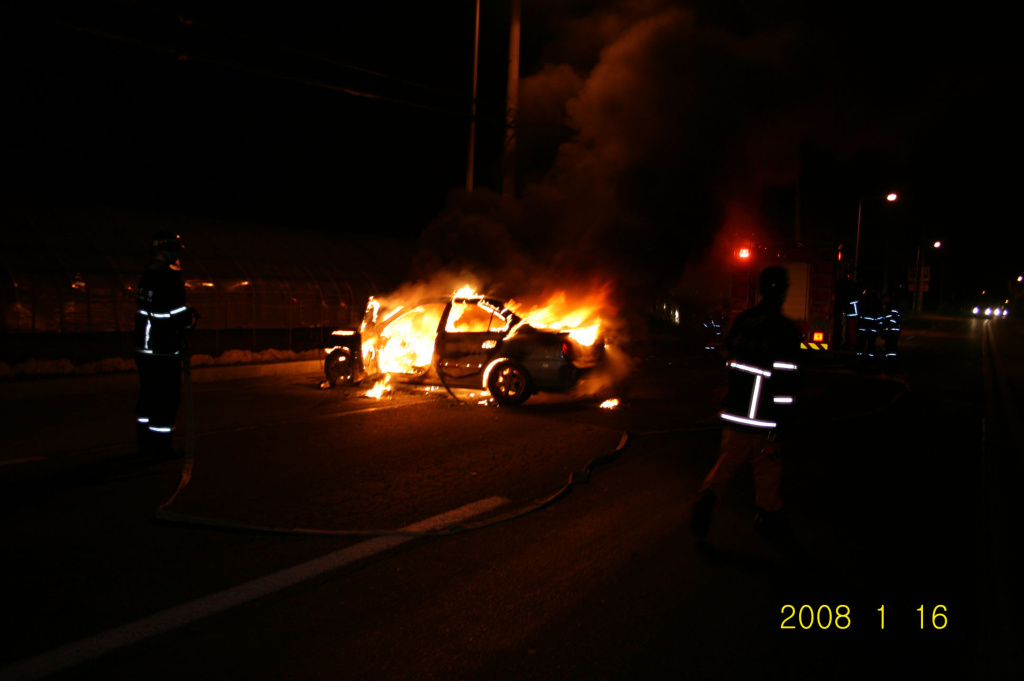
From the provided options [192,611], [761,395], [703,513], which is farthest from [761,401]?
[192,611]

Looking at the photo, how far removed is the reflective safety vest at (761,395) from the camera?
441cm

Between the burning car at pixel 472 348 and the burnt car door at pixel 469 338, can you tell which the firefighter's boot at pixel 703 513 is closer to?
the burning car at pixel 472 348

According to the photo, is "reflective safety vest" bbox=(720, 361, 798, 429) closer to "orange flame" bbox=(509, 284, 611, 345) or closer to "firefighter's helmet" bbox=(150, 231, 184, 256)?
"firefighter's helmet" bbox=(150, 231, 184, 256)

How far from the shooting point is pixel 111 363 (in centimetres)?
1325

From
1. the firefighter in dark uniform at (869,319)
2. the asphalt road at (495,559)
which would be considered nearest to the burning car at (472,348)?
the asphalt road at (495,559)

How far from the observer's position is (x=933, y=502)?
571cm

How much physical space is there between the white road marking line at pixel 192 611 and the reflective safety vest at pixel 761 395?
6.93ft

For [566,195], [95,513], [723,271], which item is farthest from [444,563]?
[723,271]

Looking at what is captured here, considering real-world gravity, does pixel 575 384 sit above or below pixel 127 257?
below

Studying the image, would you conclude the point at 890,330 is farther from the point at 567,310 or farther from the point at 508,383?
the point at 508,383

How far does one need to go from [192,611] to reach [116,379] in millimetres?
9622

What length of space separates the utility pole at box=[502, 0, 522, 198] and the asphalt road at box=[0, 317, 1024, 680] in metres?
7.09

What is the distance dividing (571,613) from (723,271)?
42.6 feet

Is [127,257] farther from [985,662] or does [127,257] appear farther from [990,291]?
[990,291]
